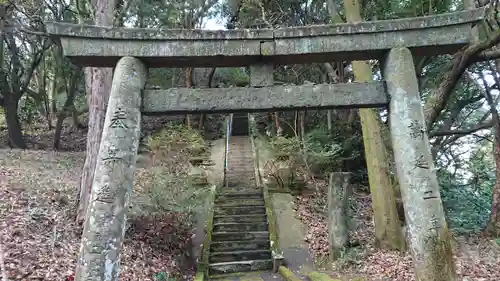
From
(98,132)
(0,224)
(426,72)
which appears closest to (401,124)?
(98,132)

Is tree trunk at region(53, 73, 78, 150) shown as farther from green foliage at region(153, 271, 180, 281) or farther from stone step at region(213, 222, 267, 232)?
green foliage at region(153, 271, 180, 281)

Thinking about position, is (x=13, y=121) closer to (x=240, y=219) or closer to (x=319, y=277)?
(x=240, y=219)

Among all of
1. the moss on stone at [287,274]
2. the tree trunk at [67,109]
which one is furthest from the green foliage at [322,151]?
the tree trunk at [67,109]

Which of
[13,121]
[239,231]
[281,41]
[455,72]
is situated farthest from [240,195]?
[13,121]

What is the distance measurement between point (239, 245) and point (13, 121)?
12.0 metres

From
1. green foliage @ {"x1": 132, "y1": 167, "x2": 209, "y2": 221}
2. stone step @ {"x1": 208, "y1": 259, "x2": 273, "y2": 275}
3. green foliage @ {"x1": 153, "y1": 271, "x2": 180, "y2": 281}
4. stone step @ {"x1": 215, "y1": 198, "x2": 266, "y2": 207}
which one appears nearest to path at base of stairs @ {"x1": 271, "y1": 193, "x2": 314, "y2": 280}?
stone step @ {"x1": 215, "y1": 198, "x2": 266, "y2": 207}

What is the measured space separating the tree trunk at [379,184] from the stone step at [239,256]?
256cm

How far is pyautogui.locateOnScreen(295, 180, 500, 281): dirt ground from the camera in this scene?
7.14 m

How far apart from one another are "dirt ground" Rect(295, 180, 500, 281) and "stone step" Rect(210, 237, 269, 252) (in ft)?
3.87

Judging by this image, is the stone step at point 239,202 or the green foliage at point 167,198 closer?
the green foliage at point 167,198

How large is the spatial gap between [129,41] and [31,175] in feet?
25.7

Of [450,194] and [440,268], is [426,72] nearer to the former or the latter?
[450,194]

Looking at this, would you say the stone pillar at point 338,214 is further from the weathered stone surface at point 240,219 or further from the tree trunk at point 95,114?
the tree trunk at point 95,114

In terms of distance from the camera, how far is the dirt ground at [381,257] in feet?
23.4
